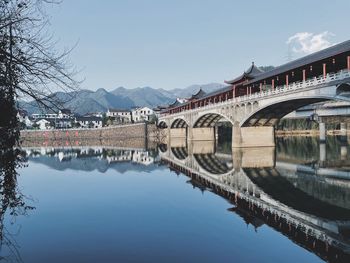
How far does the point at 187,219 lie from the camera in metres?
16.8

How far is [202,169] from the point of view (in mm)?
36094

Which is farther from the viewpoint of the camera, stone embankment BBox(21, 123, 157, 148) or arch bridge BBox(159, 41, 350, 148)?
stone embankment BBox(21, 123, 157, 148)

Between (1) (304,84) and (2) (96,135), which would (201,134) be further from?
(2) (96,135)

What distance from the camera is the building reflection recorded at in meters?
13.5

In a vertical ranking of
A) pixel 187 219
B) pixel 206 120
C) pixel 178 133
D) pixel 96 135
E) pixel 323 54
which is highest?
pixel 323 54

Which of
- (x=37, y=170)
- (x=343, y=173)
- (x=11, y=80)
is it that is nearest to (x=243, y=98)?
(x=343, y=173)

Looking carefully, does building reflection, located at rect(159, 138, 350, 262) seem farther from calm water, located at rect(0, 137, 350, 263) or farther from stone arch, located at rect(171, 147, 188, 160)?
stone arch, located at rect(171, 147, 188, 160)

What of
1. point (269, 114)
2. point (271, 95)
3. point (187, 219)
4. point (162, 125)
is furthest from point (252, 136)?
point (162, 125)

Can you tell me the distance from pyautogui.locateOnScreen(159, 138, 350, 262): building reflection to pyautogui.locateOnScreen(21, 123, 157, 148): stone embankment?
67356mm

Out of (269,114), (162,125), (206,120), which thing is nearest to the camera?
(269,114)

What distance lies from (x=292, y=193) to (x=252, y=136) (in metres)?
28.5

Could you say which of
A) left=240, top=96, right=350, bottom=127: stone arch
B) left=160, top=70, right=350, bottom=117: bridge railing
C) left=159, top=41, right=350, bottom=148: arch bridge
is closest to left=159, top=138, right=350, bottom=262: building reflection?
left=240, top=96, right=350, bottom=127: stone arch

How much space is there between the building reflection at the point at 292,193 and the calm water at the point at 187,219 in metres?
0.06

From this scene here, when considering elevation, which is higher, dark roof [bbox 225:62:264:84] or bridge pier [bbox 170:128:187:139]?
dark roof [bbox 225:62:264:84]
